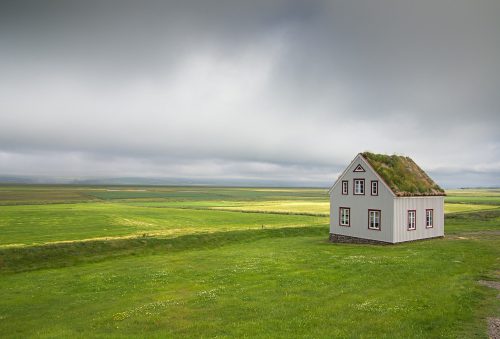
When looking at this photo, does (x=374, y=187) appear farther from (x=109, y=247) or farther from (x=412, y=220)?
(x=109, y=247)

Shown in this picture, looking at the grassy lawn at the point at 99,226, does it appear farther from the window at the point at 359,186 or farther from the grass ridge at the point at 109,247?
the window at the point at 359,186

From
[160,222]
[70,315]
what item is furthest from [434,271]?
[160,222]

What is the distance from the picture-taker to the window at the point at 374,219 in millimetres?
45688

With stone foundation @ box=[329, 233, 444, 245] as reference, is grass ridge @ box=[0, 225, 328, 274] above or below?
below

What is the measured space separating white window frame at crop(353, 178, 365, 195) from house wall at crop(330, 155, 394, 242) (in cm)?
40

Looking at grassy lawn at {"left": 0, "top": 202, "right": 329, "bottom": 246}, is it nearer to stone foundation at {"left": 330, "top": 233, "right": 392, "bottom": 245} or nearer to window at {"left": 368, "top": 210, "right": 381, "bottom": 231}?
stone foundation at {"left": 330, "top": 233, "right": 392, "bottom": 245}

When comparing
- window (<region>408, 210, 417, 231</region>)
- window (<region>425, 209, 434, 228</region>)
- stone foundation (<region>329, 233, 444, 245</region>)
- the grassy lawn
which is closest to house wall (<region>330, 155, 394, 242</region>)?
stone foundation (<region>329, 233, 444, 245</region>)

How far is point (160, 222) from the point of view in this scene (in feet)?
237

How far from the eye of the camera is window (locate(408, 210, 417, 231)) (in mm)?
45938

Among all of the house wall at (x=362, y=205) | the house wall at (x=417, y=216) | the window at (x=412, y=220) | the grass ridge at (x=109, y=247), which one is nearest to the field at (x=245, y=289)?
the grass ridge at (x=109, y=247)

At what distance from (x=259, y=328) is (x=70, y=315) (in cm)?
1166

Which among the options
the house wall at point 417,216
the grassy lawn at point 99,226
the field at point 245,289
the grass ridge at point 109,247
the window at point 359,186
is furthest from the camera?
the grassy lawn at point 99,226

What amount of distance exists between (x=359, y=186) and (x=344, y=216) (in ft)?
15.4

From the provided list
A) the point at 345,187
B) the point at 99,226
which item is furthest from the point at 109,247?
the point at 345,187
